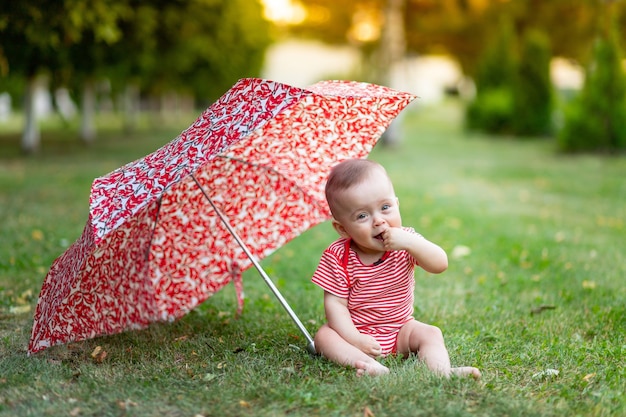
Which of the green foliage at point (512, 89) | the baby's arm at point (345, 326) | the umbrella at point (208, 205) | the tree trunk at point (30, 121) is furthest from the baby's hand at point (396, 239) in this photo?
the green foliage at point (512, 89)

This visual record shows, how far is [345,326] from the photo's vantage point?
3.22 m

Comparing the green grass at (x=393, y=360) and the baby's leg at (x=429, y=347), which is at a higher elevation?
the baby's leg at (x=429, y=347)

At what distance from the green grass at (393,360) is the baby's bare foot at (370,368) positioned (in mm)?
54

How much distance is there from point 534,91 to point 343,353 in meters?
18.5

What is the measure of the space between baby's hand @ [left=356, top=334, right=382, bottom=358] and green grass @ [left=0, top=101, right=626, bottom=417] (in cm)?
10

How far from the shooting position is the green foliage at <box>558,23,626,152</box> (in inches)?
548

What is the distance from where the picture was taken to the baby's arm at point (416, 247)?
3080 mm

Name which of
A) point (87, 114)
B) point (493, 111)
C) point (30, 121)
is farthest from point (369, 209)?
point (493, 111)

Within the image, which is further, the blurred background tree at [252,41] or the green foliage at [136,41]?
the blurred background tree at [252,41]

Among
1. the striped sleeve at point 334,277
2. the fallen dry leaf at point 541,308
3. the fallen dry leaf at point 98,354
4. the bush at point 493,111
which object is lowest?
the bush at point 493,111

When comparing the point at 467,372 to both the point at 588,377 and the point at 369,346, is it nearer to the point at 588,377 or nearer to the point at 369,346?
the point at 369,346

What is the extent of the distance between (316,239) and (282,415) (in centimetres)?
413

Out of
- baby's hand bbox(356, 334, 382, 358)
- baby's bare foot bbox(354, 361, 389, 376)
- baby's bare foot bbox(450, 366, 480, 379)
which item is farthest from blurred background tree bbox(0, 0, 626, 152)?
baby's bare foot bbox(450, 366, 480, 379)

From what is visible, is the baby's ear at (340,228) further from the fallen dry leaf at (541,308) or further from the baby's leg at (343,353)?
the fallen dry leaf at (541,308)
